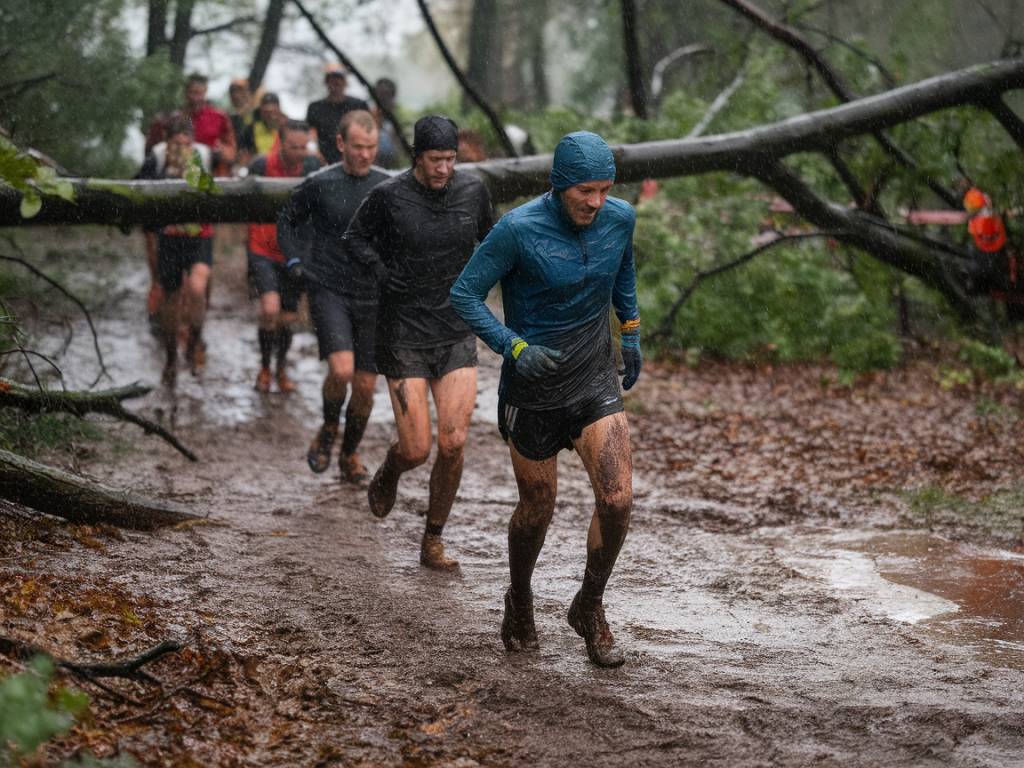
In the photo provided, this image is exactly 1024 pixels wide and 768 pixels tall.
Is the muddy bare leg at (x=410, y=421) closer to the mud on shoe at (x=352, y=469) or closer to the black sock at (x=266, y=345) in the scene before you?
the mud on shoe at (x=352, y=469)

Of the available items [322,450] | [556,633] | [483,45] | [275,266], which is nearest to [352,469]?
[322,450]

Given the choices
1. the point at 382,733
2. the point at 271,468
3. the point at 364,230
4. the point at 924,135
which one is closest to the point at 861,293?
the point at 924,135

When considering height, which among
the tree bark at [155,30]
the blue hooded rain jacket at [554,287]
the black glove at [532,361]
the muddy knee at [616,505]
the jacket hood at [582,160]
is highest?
the tree bark at [155,30]

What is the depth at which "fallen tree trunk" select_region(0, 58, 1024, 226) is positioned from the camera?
8844mm

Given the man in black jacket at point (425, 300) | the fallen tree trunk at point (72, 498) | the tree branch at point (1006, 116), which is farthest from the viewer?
the tree branch at point (1006, 116)

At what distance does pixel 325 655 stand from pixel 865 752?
2184 mm

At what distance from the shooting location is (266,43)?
1958cm

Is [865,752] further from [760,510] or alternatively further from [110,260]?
[110,260]

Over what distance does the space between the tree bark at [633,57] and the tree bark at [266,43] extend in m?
9.27

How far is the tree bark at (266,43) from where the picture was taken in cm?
1919

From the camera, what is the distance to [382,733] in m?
4.39

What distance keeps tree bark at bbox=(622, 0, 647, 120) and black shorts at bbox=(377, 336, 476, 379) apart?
4.58 metres

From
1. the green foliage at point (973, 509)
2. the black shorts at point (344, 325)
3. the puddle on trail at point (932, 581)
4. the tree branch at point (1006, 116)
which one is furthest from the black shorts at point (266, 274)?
the tree branch at point (1006, 116)

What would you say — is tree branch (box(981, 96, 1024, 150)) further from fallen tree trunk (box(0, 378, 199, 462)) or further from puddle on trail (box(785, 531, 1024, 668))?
fallen tree trunk (box(0, 378, 199, 462))
